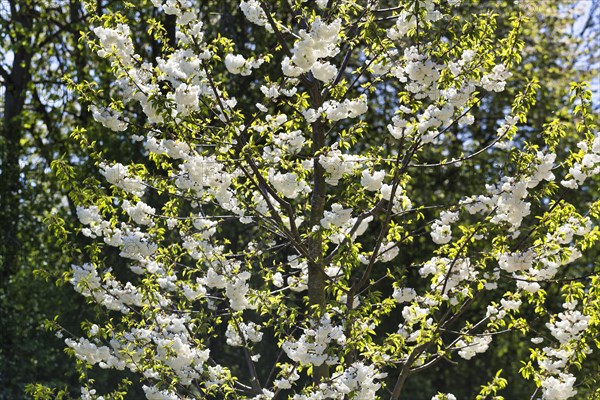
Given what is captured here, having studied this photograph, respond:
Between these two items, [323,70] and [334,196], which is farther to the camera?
[334,196]

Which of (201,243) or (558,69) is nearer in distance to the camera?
(201,243)

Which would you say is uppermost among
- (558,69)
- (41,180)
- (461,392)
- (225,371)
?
(558,69)

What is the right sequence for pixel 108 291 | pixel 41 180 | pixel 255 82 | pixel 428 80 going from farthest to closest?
1. pixel 41 180
2. pixel 255 82
3. pixel 108 291
4. pixel 428 80

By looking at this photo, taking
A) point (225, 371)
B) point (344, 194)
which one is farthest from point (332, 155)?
point (225, 371)

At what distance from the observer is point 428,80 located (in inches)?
173

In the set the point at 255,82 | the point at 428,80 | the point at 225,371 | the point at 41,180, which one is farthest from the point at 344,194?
the point at 41,180

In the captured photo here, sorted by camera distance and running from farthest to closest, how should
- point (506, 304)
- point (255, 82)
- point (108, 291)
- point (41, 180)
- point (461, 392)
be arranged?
1. point (461, 392)
2. point (41, 180)
3. point (255, 82)
4. point (108, 291)
5. point (506, 304)

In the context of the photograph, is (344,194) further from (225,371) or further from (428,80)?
(225,371)

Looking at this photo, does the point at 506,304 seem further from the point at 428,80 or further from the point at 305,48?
the point at 305,48

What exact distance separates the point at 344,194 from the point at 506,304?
3.56 ft

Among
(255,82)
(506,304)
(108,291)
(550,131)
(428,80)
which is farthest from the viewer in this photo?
(255,82)

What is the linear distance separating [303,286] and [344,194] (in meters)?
0.92

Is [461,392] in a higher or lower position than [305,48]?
higher

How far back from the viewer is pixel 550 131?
486 centimetres
